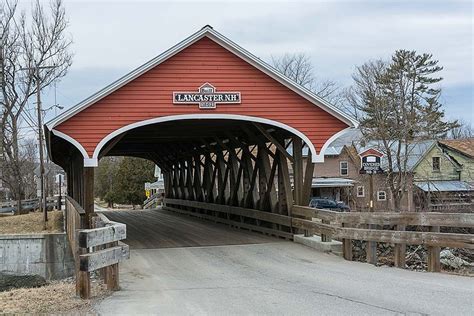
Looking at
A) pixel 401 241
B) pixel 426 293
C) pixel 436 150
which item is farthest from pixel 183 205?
pixel 436 150

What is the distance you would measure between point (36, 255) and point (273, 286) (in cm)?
1429

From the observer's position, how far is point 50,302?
7152mm

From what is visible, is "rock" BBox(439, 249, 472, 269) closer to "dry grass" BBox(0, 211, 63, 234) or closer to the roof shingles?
"dry grass" BBox(0, 211, 63, 234)

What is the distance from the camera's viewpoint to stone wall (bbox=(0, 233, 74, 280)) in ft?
63.8

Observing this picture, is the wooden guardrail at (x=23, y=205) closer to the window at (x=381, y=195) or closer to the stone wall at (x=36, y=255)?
the stone wall at (x=36, y=255)

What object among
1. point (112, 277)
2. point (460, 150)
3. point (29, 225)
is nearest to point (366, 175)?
point (460, 150)

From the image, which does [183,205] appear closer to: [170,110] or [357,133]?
[170,110]

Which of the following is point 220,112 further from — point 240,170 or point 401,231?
point 240,170

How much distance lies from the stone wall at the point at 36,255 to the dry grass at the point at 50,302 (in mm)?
11331

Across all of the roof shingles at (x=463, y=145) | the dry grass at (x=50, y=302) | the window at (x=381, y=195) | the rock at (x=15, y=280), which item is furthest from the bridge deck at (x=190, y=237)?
the roof shingles at (x=463, y=145)

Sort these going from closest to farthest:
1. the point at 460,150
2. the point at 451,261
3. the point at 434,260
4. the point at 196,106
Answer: the point at 434,260
the point at 451,261
the point at 196,106
the point at 460,150

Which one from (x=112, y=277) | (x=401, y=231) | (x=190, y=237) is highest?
(x=401, y=231)

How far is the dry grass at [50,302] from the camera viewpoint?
21.9ft

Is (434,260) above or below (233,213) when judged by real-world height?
below
